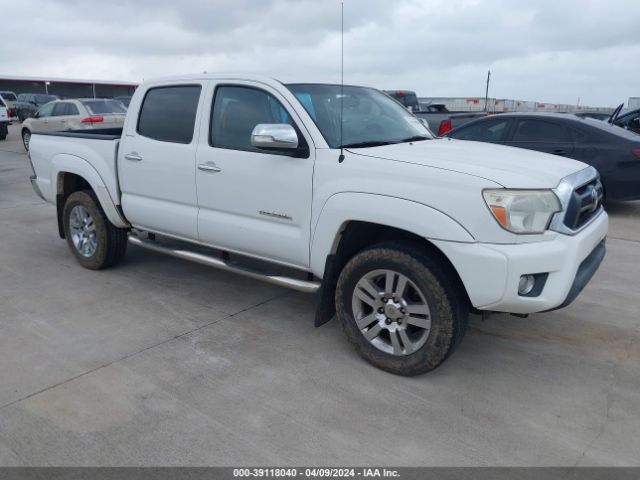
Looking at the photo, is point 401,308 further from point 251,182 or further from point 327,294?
point 251,182

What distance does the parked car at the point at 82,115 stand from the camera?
1436 centimetres

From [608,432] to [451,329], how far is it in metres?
0.98

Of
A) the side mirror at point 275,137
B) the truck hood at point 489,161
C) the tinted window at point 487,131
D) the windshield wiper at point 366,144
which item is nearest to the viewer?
the truck hood at point 489,161

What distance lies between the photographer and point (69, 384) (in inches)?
134

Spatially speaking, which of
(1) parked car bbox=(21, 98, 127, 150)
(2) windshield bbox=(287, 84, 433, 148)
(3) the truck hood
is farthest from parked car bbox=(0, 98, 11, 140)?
(3) the truck hood

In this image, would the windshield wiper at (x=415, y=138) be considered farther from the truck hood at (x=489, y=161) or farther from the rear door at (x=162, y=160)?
the rear door at (x=162, y=160)

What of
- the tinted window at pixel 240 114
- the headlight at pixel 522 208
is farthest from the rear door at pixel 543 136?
the headlight at pixel 522 208

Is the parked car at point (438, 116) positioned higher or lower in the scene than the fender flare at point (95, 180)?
higher

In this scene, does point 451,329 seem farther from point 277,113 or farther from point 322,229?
point 277,113

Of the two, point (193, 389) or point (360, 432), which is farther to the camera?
point (193, 389)

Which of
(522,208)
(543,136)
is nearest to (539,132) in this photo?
(543,136)

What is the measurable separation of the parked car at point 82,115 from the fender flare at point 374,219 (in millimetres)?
11739

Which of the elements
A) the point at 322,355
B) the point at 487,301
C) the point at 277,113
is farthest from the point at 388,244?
the point at 277,113

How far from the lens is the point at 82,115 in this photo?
14.4 metres
